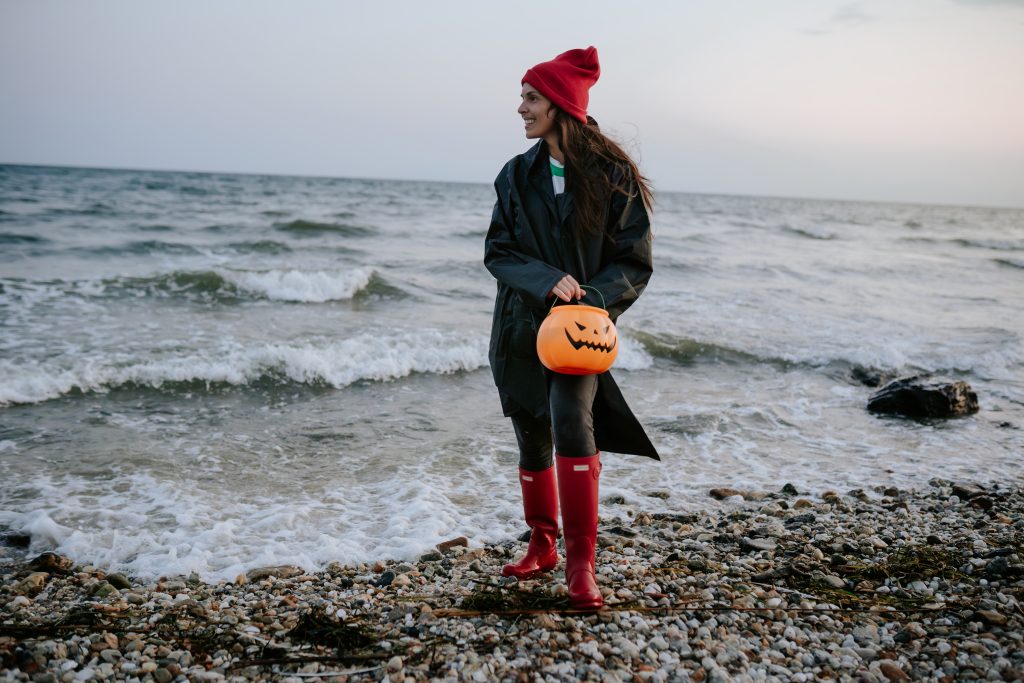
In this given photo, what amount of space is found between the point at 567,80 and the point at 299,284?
11.2 meters

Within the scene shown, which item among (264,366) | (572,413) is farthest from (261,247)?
(572,413)

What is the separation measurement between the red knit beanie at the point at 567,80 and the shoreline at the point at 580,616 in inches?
83.8

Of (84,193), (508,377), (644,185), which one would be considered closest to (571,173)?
(644,185)

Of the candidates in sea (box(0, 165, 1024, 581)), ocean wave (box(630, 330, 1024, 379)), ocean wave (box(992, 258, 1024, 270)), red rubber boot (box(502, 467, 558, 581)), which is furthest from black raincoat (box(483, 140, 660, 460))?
ocean wave (box(992, 258, 1024, 270))

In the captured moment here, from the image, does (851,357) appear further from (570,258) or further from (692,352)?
(570,258)

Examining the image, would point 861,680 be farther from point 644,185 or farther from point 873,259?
point 873,259

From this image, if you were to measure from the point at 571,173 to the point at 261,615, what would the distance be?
7.75 feet

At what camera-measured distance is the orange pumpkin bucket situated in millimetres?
2885

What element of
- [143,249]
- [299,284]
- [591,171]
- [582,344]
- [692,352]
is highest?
[591,171]

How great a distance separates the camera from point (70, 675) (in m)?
2.76

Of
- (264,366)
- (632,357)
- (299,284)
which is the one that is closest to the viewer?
(264,366)

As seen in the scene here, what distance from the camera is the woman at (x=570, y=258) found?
10.4 ft

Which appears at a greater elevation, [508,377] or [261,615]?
[508,377]

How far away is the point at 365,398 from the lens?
799 cm
